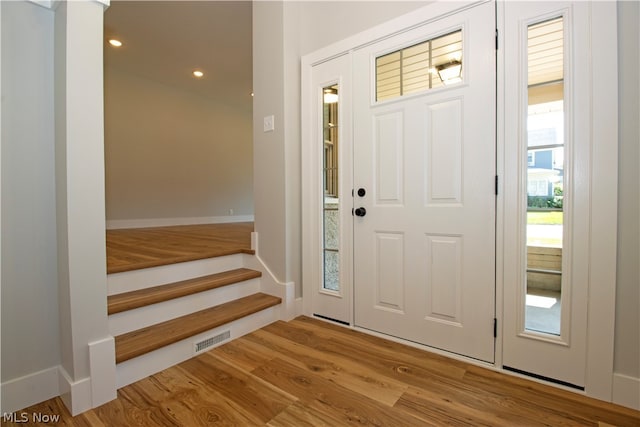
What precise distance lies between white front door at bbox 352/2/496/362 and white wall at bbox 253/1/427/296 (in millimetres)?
528

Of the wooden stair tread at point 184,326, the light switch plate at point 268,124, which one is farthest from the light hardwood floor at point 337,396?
the light switch plate at point 268,124

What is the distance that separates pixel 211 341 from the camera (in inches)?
74.3

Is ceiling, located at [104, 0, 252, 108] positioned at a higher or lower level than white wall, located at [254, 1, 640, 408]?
higher

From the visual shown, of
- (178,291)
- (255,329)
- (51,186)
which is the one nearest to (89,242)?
(51,186)

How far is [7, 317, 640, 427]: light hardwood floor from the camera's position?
4.15ft

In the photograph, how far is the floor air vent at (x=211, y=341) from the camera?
1.81m

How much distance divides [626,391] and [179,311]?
2.43 metres

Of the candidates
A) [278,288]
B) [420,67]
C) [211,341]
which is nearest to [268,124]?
[420,67]

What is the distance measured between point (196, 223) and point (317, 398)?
5.40m

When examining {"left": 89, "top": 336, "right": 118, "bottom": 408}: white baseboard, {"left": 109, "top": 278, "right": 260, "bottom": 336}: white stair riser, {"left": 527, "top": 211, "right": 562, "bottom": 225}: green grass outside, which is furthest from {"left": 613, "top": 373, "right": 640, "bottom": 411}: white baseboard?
{"left": 89, "top": 336, "right": 118, "bottom": 408}: white baseboard

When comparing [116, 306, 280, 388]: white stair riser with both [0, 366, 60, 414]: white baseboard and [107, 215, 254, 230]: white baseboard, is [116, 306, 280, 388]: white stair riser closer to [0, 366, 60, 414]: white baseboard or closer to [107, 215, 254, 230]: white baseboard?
[0, 366, 60, 414]: white baseboard

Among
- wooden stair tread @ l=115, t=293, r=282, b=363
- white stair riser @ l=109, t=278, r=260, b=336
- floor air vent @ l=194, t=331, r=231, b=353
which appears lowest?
floor air vent @ l=194, t=331, r=231, b=353

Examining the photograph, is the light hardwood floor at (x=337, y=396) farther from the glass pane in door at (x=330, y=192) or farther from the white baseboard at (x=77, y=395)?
the glass pane in door at (x=330, y=192)

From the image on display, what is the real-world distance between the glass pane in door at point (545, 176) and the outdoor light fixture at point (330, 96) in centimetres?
124
